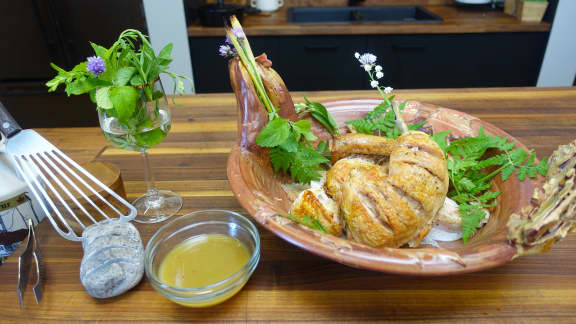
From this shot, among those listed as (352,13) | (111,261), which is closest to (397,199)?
(111,261)

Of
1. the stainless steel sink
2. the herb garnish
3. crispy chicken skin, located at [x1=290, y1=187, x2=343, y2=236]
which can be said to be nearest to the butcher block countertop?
the stainless steel sink

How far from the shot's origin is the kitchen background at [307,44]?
7.83ft

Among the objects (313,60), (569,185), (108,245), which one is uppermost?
(569,185)

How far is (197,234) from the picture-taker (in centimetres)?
70

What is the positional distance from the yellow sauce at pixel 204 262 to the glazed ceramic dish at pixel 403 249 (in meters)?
0.08

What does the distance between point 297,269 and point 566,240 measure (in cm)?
53

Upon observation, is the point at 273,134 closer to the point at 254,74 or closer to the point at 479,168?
the point at 254,74

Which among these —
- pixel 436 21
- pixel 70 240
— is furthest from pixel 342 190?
pixel 436 21

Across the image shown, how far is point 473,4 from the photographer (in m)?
2.76

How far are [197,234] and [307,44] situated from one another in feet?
6.46

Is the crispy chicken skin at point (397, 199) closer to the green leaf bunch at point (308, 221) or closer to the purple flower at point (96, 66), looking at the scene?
the green leaf bunch at point (308, 221)

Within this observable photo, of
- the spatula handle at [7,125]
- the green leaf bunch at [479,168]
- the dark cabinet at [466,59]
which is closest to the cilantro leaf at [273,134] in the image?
the green leaf bunch at [479,168]

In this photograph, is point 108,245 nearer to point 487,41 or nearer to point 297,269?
point 297,269

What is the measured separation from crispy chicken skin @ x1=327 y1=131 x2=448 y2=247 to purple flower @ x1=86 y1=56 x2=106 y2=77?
0.48 metres
